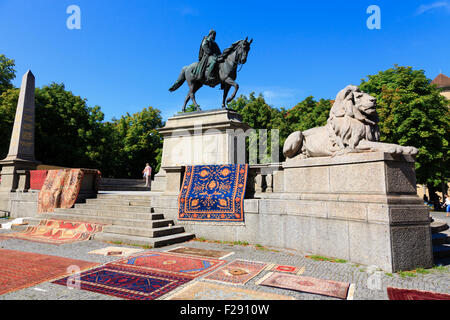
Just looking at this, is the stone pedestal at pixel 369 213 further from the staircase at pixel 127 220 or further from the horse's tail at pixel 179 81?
the horse's tail at pixel 179 81

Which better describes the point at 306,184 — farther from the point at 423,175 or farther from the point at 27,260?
the point at 423,175

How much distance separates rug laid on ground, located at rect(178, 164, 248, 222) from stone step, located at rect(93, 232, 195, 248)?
719 mm

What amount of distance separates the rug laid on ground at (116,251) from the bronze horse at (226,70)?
9.21 meters

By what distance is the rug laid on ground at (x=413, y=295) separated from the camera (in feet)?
12.2

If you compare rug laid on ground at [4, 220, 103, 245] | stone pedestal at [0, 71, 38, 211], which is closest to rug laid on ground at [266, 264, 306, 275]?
rug laid on ground at [4, 220, 103, 245]

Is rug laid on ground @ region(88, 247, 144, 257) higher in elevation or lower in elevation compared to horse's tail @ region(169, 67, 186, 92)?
lower

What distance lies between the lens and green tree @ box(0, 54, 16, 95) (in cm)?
2972

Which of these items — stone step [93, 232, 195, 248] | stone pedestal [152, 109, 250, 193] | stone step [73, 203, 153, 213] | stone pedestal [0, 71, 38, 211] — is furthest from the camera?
stone pedestal [0, 71, 38, 211]

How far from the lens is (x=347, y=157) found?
587 centimetres

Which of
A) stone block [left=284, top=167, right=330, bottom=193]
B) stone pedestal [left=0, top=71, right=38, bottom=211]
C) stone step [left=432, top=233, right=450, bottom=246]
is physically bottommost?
stone step [left=432, top=233, right=450, bottom=246]

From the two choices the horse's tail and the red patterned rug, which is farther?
the horse's tail

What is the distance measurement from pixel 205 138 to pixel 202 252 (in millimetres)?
7634

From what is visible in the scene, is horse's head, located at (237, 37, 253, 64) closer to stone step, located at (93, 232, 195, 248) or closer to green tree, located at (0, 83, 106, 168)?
Answer: stone step, located at (93, 232, 195, 248)

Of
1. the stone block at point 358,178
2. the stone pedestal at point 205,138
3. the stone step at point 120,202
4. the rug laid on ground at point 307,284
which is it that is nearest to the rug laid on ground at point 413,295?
the rug laid on ground at point 307,284
